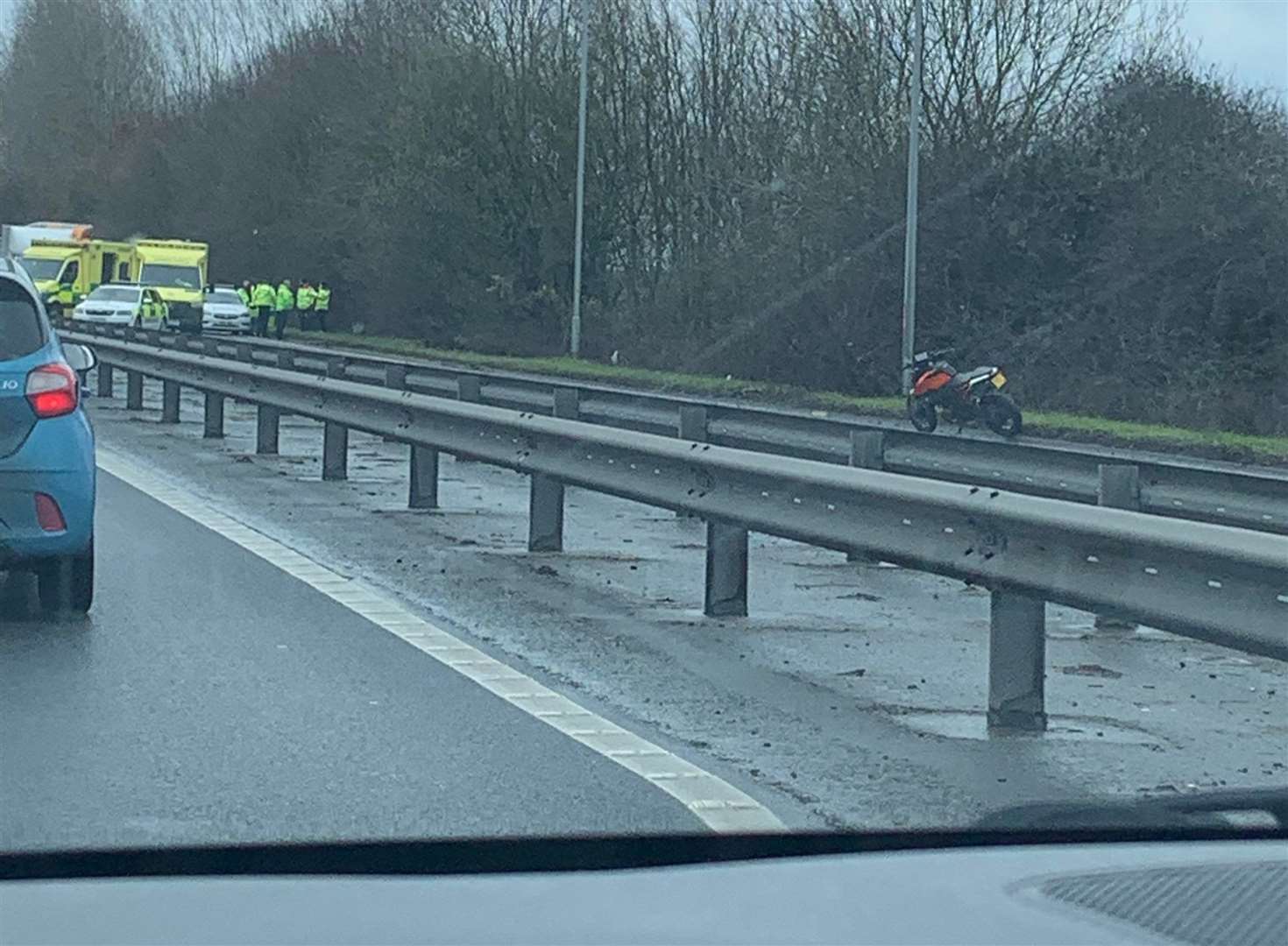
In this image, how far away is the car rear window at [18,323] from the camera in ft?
31.0

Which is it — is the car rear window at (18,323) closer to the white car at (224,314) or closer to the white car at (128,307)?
the white car at (128,307)

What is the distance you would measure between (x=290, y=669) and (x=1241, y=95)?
2850 centimetres

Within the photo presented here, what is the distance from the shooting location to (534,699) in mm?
8008

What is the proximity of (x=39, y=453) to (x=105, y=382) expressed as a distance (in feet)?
66.1

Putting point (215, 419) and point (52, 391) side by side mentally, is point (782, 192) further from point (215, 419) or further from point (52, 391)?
point (52, 391)

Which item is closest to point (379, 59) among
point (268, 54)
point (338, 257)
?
point (338, 257)

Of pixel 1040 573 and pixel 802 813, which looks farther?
pixel 1040 573

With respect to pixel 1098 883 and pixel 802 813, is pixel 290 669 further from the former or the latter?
pixel 1098 883

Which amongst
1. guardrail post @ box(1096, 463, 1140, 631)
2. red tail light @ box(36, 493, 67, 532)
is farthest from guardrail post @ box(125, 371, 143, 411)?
guardrail post @ box(1096, 463, 1140, 631)

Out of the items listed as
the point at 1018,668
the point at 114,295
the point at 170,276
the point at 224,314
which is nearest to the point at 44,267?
the point at 170,276

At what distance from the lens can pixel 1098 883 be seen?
3213 millimetres

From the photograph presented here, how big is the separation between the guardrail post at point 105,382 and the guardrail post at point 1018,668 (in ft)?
72.6

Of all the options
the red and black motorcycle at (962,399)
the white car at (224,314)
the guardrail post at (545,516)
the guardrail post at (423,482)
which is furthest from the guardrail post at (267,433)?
the white car at (224,314)

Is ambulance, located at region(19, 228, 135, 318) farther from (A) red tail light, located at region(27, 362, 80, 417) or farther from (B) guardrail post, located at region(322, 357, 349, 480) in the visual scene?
(A) red tail light, located at region(27, 362, 80, 417)
